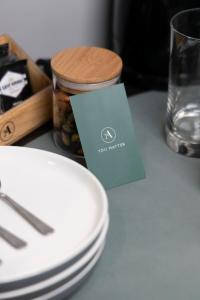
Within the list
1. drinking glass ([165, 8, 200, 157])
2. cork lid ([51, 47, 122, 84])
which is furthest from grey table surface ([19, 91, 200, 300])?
cork lid ([51, 47, 122, 84])

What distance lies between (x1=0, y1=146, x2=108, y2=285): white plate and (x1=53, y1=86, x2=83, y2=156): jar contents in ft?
0.25

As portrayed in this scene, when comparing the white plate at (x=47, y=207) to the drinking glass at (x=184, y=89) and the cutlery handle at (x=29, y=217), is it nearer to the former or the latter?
the cutlery handle at (x=29, y=217)

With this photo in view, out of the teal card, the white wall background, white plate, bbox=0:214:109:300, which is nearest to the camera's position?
white plate, bbox=0:214:109:300

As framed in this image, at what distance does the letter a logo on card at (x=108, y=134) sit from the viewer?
0.70 m

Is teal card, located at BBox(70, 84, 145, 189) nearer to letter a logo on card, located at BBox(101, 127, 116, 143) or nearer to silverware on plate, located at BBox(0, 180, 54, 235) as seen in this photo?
letter a logo on card, located at BBox(101, 127, 116, 143)

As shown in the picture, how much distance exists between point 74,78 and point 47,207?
182 mm

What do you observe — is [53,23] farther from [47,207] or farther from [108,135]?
[47,207]

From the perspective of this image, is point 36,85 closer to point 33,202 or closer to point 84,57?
point 84,57

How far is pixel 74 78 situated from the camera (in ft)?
2.23

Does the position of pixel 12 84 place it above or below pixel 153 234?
above

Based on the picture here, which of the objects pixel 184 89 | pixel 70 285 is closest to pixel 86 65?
pixel 184 89

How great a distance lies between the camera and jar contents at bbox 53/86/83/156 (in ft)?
2.35

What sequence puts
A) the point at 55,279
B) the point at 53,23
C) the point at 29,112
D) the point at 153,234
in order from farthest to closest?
the point at 53,23 → the point at 29,112 → the point at 153,234 → the point at 55,279

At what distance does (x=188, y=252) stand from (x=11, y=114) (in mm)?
307
